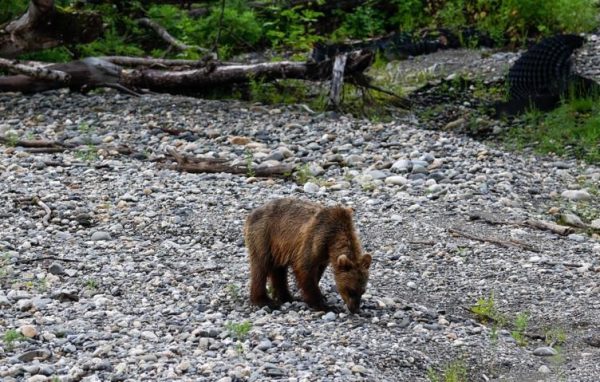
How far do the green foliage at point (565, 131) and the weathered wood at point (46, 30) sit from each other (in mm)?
5854

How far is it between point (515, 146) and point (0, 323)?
314 inches

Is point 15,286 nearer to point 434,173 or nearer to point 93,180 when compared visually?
point 93,180

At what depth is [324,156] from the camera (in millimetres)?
12266

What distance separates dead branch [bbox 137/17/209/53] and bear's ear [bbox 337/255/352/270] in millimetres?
9966

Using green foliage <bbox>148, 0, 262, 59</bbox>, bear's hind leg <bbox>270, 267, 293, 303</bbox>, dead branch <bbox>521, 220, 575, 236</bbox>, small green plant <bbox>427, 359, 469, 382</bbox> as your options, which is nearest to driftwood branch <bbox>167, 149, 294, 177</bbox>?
dead branch <bbox>521, 220, 575, 236</bbox>

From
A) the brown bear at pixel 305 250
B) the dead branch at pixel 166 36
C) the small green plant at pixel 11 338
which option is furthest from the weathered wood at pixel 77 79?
the small green plant at pixel 11 338

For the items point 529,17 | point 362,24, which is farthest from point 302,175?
point 362,24

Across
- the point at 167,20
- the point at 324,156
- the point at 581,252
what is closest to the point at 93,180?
the point at 324,156

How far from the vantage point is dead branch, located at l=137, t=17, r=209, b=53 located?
17062 mm

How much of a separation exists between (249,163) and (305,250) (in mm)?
4362

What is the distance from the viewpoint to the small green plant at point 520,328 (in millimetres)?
7410

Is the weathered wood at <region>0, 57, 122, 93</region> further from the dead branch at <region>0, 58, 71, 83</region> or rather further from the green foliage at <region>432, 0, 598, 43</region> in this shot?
the green foliage at <region>432, 0, 598, 43</region>

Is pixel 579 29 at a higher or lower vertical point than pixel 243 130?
higher

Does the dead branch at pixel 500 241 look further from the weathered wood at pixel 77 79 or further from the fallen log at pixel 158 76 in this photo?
the weathered wood at pixel 77 79
